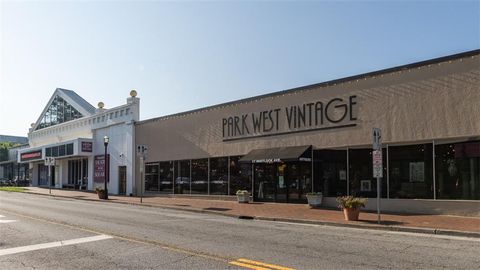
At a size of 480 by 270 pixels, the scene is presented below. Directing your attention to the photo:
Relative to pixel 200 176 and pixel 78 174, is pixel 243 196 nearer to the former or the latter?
pixel 200 176

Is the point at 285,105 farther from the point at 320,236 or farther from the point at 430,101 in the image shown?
the point at 320,236

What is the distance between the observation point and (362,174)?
20.5 m

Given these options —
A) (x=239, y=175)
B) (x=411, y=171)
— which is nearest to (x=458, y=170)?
(x=411, y=171)

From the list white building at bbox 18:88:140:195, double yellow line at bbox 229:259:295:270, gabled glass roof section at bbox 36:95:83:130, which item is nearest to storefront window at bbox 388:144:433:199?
double yellow line at bbox 229:259:295:270

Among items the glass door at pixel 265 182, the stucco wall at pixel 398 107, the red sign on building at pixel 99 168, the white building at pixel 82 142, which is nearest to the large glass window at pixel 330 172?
the stucco wall at pixel 398 107

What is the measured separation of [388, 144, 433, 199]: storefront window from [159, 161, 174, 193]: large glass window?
16.5 metres

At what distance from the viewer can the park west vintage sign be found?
21188mm

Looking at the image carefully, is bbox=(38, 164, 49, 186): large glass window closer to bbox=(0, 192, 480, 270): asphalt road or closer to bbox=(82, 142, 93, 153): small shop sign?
bbox=(82, 142, 93, 153): small shop sign

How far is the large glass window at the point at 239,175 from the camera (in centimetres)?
2578

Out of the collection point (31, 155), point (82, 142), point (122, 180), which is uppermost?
point (82, 142)

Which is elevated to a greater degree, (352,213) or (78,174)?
(78,174)

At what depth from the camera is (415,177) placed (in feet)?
61.0

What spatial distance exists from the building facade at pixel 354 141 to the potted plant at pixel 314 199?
24.3 inches

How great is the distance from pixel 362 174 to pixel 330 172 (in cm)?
173
